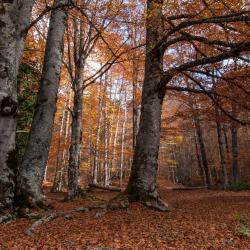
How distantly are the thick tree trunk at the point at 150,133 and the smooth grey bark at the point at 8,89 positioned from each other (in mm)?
2973

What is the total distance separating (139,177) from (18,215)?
119 inches

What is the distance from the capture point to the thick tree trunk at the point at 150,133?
7453 millimetres

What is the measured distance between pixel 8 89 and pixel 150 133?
369cm

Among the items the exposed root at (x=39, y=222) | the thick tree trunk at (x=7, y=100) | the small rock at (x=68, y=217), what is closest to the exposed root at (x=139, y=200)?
the small rock at (x=68, y=217)

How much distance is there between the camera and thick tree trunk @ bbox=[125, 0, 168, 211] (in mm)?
7453

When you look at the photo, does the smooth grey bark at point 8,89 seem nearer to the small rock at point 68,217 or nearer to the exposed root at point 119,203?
the small rock at point 68,217

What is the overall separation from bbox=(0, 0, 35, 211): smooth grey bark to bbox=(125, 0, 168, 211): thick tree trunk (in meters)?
2.97

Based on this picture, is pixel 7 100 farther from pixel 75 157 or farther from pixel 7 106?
pixel 75 157

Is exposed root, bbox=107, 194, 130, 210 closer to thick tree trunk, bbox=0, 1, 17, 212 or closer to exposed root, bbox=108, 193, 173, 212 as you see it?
→ exposed root, bbox=108, 193, 173, 212

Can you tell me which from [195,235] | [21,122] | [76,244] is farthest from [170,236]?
[21,122]

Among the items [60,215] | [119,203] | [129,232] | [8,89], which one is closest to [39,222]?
[60,215]

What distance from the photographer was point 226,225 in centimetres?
570

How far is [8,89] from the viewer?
5.80 m

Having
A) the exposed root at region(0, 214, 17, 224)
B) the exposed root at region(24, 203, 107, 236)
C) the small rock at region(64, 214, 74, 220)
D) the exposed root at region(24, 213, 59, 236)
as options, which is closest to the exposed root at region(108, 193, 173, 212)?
the exposed root at region(24, 203, 107, 236)
